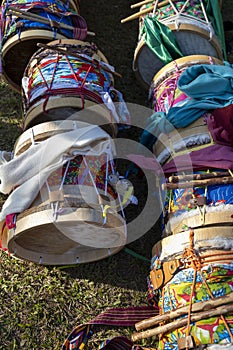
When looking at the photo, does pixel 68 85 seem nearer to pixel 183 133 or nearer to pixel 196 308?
pixel 183 133

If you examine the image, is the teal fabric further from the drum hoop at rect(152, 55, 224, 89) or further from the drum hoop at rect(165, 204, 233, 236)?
the drum hoop at rect(165, 204, 233, 236)

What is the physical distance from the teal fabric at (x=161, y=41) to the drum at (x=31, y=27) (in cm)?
51

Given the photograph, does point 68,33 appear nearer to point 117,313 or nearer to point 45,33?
point 45,33

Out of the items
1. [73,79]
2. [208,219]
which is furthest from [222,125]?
[73,79]

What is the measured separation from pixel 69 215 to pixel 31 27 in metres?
1.75

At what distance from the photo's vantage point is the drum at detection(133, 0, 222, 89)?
399cm

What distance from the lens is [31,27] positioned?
391 centimetres

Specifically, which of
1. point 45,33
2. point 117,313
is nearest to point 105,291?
point 117,313

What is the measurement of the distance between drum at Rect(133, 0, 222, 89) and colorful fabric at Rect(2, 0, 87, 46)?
516 mm

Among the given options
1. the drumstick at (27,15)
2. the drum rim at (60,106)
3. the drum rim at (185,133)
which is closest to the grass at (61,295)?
the drum rim at (185,133)

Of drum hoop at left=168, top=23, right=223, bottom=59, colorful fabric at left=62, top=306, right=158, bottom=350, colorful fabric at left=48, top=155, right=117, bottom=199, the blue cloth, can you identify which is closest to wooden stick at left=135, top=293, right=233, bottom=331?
colorful fabric at left=62, top=306, right=158, bottom=350

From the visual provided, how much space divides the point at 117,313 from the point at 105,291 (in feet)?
0.65

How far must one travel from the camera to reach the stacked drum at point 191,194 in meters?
2.61

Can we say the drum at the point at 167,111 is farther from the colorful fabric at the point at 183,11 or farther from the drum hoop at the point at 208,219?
the colorful fabric at the point at 183,11
